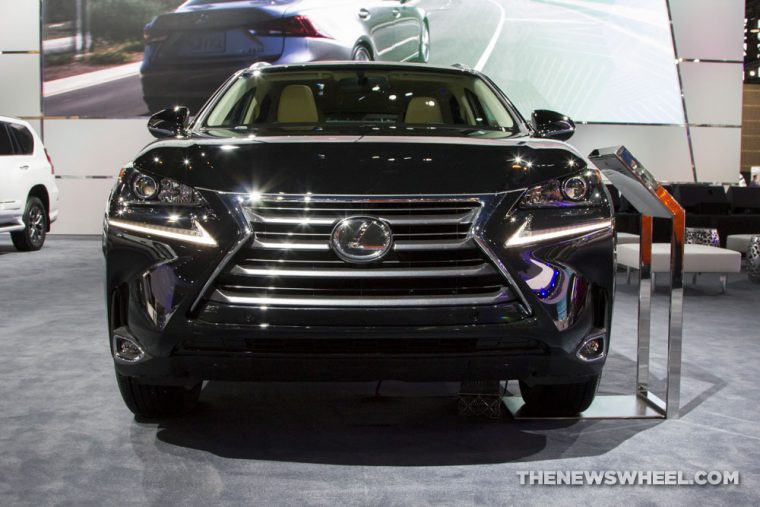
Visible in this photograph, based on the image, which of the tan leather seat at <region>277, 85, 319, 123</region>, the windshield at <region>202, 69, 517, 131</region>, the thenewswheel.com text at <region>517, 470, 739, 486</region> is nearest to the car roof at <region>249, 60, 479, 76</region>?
the windshield at <region>202, 69, 517, 131</region>

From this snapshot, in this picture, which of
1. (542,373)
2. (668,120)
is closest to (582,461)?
(542,373)

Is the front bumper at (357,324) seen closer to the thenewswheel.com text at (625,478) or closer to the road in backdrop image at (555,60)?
the thenewswheel.com text at (625,478)

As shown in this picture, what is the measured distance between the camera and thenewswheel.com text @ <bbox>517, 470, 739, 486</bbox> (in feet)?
7.81

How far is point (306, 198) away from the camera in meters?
2.29

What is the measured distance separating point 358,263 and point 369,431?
80 cm

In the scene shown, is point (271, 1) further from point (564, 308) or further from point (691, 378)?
point (564, 308)

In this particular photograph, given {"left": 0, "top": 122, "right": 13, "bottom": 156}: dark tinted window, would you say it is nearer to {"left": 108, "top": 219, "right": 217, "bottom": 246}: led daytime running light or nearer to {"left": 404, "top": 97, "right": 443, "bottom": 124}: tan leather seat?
{"left": 404, "top": 97, "right": 443, "bottom": 124}: tan leather seat

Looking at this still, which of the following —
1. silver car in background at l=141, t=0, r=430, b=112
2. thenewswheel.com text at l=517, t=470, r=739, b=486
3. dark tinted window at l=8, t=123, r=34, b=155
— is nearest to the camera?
thenewswheel.com text at l=517, t=470, r=739, b=486

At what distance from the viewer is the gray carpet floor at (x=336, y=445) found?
2.28 metres

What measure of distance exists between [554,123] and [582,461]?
1.42m

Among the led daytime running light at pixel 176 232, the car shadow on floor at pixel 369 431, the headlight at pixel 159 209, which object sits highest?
the headlight at pixel 159 209

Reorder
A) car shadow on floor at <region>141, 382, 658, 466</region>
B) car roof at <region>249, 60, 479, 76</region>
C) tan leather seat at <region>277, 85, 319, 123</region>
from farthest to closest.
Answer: car roof at <region>249, 60, 479, 76</region> < tan leather seat at <region>277, 85, 319, 123</region> < car shadow on floor at <region>141, 382, 658, 466</region>

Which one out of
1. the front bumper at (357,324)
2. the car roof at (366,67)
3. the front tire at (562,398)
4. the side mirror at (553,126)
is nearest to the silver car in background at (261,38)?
the car roof at (366,67)

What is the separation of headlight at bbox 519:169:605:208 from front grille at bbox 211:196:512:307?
226mm
